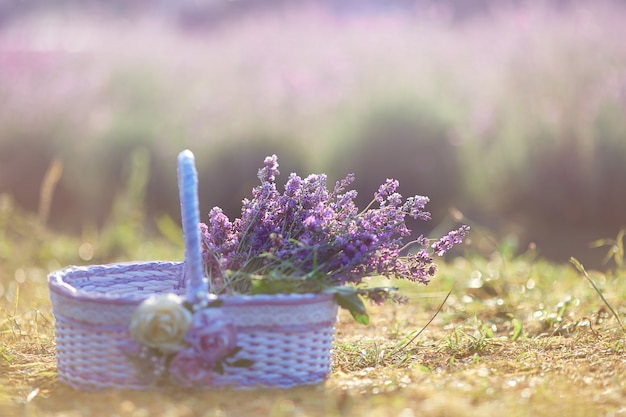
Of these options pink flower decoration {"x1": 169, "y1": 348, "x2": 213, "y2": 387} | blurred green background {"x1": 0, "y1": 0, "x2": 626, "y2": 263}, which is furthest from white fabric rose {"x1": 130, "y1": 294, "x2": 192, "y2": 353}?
blurred green background {"x1": 0, "y1": 0, "x2": 626, "y2": 263}

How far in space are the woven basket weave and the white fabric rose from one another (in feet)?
0.19

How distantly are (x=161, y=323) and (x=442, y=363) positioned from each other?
0.70 meters

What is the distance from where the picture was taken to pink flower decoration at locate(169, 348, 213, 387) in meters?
1.48

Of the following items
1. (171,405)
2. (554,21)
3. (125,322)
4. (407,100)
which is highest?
(554,21)

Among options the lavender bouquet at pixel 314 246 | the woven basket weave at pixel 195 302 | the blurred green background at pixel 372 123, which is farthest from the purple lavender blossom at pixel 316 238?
the blurred green background at pixel 372 123

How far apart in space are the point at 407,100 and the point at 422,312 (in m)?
2.19

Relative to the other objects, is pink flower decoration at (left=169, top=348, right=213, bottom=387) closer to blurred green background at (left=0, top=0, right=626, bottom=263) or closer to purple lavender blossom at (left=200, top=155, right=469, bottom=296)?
purple lavender blossom at (left=200, top=155, right=469, bottom=296)

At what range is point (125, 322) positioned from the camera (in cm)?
154

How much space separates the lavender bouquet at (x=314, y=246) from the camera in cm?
167

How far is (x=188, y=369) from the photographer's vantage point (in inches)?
58.4

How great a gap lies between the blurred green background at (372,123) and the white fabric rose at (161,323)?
228cm

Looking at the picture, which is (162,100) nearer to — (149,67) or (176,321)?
(149,67)

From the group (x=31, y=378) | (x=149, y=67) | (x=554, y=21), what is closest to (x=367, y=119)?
(x=554, y=21)

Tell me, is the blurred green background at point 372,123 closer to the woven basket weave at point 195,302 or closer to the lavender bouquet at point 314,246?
the lavender bouquet at point 314,246
